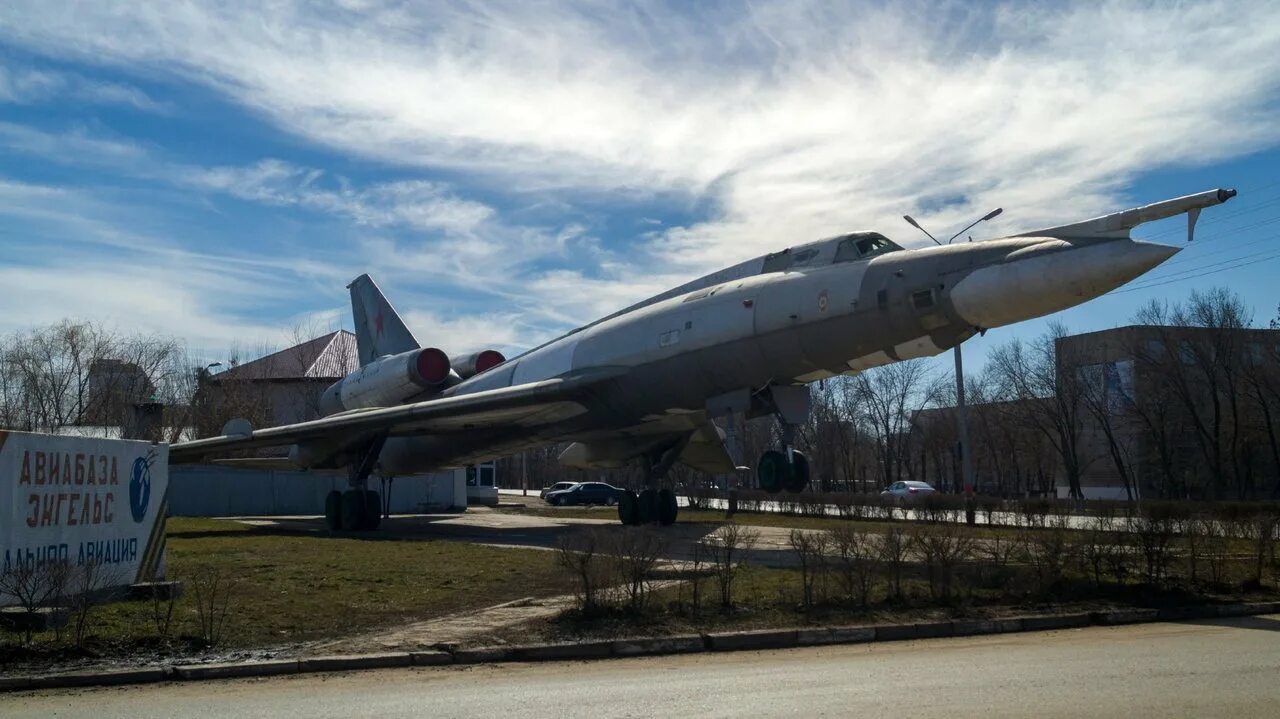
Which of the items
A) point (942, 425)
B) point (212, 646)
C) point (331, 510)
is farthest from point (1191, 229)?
point (942, 425)

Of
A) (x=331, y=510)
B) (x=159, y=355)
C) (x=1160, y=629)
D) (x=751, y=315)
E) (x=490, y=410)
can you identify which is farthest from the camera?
(x=159, y=355)

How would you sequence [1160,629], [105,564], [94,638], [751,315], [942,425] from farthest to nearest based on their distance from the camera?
[942,425]
[751,315]
[105,564]
[1160,629]
[94,638]

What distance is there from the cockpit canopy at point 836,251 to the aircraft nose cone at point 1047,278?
8.13 ft

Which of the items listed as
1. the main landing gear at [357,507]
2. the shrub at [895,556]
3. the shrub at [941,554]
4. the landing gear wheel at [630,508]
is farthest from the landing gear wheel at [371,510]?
the shrub at [941,554]

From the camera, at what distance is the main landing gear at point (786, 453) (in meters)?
17.6

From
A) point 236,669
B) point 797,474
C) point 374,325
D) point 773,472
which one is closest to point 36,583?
point 236,669

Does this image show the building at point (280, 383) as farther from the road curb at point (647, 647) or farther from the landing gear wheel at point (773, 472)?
the road curb at point (647, 647)

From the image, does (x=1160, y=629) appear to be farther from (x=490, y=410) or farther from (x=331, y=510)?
(x=331, y=510)

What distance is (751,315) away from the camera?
1836 cm

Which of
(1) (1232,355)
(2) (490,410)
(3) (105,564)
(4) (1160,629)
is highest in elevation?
(1) (1232,355)

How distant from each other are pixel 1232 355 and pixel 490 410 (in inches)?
1558

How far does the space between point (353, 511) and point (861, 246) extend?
14.6m

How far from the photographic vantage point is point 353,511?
25531 mm

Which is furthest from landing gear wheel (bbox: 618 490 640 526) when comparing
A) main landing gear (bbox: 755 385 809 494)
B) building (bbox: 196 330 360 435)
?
building (bbox: 196 330 360 435)
